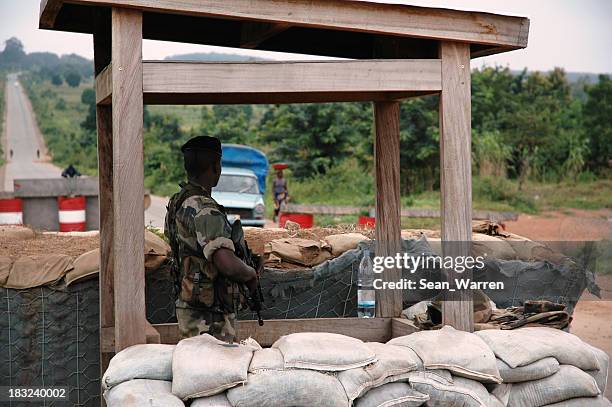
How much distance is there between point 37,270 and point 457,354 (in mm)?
2680

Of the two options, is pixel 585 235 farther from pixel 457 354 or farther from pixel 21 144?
pixel 21 144

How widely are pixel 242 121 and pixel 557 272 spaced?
30600 mm

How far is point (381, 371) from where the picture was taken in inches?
150

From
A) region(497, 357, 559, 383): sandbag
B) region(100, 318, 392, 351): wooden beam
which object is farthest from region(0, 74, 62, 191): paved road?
region(497, 357, 559, 383): sandbag

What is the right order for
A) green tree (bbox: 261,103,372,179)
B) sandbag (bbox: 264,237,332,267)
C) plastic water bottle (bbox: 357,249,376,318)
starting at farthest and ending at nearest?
green tree (bbox: 261,103,372,179) → sandbag (bbox: 264,237,332,267) → plastic water bottle (bbox: 357,249,376,318)

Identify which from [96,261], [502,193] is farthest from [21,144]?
[96,261]

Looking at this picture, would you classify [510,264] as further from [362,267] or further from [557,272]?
[362,267]

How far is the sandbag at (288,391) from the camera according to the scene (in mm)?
3604

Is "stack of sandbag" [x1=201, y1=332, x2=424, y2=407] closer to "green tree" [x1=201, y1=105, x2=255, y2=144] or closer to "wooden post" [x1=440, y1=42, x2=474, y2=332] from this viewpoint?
"wooden post" [x1=440, y1=42, x2=474, y2=332]

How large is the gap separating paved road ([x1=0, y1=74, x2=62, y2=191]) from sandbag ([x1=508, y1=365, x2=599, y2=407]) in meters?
29.0

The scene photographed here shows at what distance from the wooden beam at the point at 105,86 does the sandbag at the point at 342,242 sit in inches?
77.1

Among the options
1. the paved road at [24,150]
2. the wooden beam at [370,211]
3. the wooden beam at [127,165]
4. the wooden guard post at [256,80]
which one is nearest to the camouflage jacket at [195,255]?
the wooden guard post at [256,80]

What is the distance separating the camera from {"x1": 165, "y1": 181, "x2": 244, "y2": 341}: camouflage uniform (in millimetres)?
4438

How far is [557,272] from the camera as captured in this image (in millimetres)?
5836
